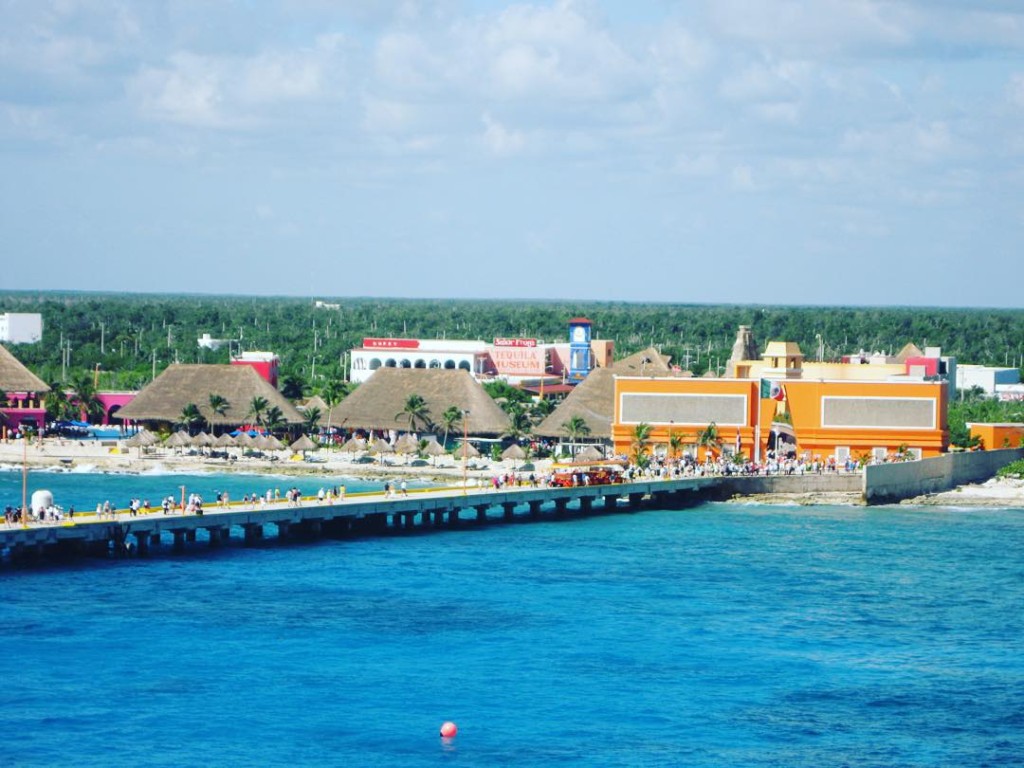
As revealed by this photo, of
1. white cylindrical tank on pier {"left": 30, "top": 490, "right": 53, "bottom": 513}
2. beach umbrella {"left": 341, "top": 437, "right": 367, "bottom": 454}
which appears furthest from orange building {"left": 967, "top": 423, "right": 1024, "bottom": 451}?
white cylindrical tank on pier {"left": 30, "top": 490, "right": 53, "bottom": 513}

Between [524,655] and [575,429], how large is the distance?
174 feet

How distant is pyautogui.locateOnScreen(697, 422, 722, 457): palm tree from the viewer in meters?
99.1

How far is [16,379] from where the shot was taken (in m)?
117

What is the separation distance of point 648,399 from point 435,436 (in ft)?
54.1

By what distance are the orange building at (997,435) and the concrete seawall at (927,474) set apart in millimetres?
2754

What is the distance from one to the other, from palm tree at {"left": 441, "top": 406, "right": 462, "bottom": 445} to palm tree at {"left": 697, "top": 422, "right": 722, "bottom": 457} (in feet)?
53.6

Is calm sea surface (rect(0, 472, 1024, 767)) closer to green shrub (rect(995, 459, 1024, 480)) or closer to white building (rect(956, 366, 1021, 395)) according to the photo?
green shrub (rect(995, 459, 1024, 480))

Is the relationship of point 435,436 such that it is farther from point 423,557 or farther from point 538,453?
point 423,557

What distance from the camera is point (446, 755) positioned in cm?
4378

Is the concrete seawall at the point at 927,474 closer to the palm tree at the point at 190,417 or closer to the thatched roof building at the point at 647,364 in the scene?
the thatched roof building at the point at 647,364

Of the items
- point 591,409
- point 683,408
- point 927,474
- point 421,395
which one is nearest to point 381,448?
point 421,395

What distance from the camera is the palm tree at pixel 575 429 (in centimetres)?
10681

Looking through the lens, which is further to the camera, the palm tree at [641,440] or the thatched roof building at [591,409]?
the thatched roof building at [591,409]

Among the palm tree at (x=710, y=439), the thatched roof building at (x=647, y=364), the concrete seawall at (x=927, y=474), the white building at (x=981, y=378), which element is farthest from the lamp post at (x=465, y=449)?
the white building at (x=981, y=378)
